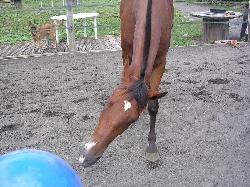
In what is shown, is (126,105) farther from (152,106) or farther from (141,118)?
(141,118)

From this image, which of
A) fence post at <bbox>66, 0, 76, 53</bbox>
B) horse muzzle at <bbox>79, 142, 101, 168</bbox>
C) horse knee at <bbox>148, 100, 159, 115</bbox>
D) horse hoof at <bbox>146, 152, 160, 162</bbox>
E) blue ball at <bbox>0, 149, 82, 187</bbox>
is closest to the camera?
blue ball at <bbox>0, 149, 82, 187</bbox>

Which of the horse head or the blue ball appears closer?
the blue ball

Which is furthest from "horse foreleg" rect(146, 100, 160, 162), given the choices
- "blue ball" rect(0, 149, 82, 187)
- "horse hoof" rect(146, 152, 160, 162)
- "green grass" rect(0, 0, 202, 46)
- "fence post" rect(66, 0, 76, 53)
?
"fence post" rect(66, 0, 76, 53)

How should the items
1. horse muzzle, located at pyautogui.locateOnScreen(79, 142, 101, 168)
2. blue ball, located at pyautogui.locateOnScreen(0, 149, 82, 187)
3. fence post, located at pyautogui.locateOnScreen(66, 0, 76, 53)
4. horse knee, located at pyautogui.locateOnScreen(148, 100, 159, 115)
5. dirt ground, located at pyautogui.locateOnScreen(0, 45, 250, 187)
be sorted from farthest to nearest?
fence post, located at pyautogui.locateOnScreen(66, 0, 76, 53)
horse knee, located at pyautogui.locateOnScreen(148, 100, 159, 115)
dirt ground, located at pyautogui.locateOnScreen(0, 45, 250, 187)
horse muzzle, located at pyautogui.locateOnScreen(79, 142, 101, 168)
blue ball, located at pyautogui.locateOnScreen(0, 149, 82, 187)

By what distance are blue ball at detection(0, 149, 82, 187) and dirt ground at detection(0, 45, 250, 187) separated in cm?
99

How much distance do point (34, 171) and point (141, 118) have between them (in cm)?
232

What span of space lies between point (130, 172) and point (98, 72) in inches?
119

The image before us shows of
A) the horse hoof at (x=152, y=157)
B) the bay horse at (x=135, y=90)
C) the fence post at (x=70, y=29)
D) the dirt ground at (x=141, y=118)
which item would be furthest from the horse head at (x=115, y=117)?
the fence post at (x=70, y=29)

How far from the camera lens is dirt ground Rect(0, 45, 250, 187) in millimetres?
2930

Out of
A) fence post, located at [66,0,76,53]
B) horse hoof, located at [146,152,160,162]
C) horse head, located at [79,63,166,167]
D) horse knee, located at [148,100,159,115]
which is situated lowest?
horse hoof, located at [146,152,160,162]

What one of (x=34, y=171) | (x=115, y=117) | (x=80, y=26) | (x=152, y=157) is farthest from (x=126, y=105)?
(x=80, y=26)

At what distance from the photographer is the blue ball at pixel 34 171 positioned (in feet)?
5.43

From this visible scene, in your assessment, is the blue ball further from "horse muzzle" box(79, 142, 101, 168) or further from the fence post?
the fence post

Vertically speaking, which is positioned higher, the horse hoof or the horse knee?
the horse knee
